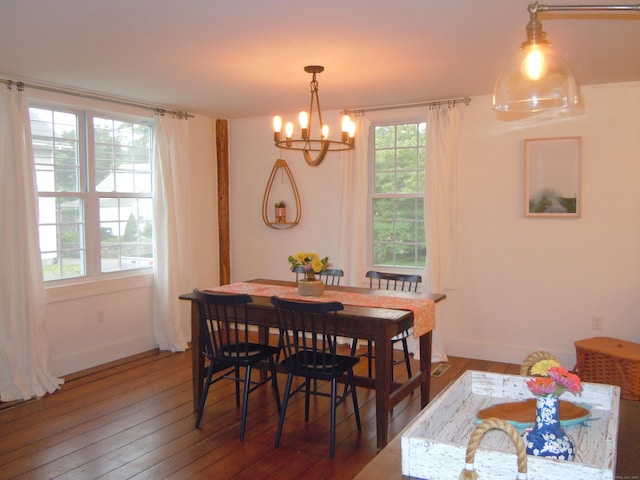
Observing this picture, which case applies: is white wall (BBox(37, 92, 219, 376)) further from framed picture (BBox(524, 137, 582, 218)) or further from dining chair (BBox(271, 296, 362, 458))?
framed picture (BBox(524, 137, 582, 218))

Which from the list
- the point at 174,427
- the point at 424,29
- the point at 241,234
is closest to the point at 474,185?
the point at 424,29

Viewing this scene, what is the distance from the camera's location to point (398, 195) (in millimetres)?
5434

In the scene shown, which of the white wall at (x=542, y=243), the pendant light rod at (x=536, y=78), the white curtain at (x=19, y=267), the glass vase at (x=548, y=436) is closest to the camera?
the glass vase at (x=548, y=436)

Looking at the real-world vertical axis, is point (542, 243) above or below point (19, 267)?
above

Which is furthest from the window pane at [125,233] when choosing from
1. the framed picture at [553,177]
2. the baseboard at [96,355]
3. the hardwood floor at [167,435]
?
the framed picture at [553,177]

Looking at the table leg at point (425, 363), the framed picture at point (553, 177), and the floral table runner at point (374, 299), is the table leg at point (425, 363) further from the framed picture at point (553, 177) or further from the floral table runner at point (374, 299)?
the framed picture at point (553, 177)

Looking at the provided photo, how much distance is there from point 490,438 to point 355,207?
394 cm

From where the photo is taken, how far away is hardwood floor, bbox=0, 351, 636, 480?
3020 millimetres

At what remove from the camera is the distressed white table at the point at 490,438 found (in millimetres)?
1298

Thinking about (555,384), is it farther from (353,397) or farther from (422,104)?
(422,104)

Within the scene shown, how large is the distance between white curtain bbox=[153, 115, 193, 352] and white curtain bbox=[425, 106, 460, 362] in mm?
2386

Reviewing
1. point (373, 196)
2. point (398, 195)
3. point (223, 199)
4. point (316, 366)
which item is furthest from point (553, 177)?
point (223, 199)

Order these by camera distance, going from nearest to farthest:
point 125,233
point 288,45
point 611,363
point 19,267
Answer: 1. point 288,45
2. point 611,363
3. point 19,267
4. point 125,233

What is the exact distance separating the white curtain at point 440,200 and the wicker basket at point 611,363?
4.01 feet
